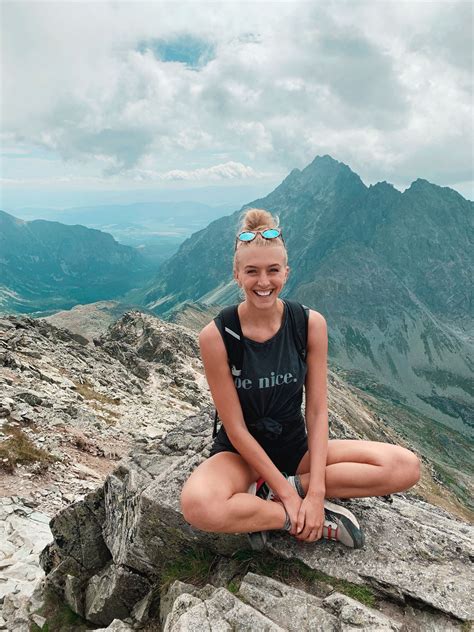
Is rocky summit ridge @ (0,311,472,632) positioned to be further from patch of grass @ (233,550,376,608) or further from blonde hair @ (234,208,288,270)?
blonde hair @ (234,208,288,270)

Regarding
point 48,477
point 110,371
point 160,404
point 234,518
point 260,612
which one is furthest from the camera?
point 110,371

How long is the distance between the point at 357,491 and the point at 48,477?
508 inches

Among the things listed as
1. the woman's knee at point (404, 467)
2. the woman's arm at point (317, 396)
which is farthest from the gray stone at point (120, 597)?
the woman's knee at point (404, 467)

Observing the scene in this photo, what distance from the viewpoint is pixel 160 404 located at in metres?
37.3

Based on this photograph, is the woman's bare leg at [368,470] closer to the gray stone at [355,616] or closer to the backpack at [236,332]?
the gray stone at [355,616]

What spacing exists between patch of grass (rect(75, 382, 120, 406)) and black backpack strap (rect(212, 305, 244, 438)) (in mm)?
25571

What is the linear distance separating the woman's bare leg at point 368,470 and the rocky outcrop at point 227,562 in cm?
86

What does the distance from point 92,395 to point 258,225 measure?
27619 mm

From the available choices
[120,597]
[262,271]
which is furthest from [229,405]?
[120,597]

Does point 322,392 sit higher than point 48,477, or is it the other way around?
point 322,392

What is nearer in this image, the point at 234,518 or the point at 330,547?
the point at 234,518

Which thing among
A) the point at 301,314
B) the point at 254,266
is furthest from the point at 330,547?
the point at 254,266

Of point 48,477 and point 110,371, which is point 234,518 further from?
point 110,371

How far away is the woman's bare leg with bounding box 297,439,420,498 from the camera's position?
7.57 metres
